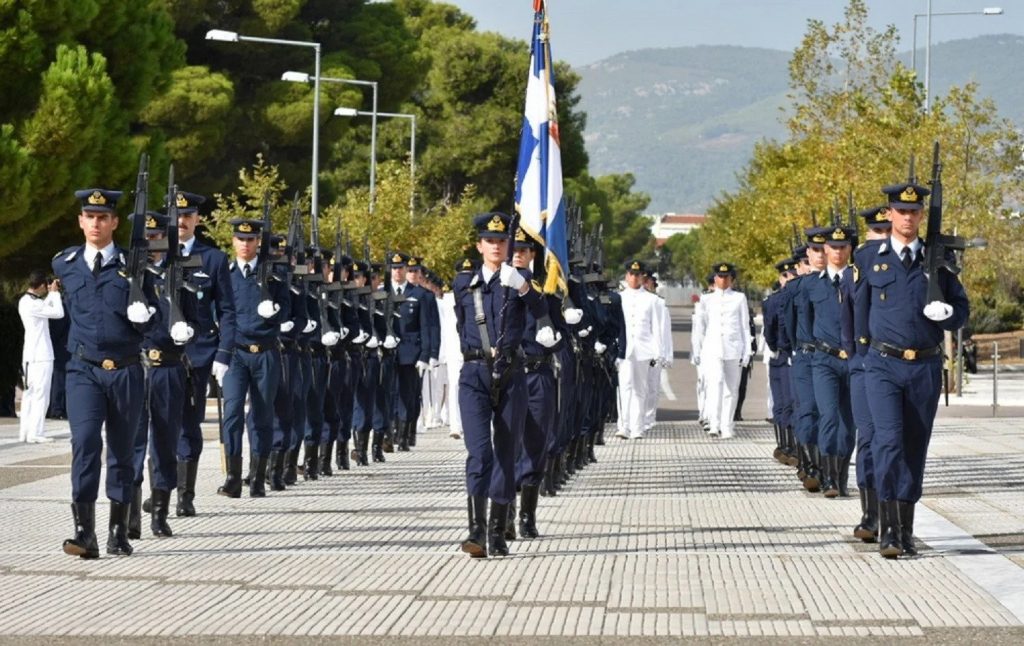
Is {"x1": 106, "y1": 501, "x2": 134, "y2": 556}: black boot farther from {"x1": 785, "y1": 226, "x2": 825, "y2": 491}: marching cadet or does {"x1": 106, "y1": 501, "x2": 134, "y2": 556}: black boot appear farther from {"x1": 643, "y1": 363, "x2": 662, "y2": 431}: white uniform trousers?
{"x1": 643, "y1": 363, "x2": 662, "y2": 431}: white uniform trousers

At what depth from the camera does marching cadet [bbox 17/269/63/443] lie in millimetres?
24109

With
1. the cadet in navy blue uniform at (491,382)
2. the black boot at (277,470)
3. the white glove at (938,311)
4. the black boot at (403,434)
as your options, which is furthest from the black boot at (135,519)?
the black boot at (403,434)

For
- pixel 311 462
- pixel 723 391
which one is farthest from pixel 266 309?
pixel 723 391

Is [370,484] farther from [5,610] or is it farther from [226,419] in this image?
[5,610]

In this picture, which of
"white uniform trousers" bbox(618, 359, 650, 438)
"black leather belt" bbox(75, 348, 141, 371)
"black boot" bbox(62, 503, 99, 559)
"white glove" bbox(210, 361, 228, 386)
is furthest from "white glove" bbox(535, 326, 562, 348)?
"white uniform trousers" bbox(618, 359, 650, 438)

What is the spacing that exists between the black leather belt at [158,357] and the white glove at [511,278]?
2.29 meters

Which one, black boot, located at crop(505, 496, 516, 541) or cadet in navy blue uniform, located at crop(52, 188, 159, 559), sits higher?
cadet in navy blue uniform, located at crop(52, 188, 159, 559)

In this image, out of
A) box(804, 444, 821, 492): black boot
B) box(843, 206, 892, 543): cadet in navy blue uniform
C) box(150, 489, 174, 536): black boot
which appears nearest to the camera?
box(843, 206, 892, 543): cadet in navy blue uniform

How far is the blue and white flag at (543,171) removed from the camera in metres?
15.1

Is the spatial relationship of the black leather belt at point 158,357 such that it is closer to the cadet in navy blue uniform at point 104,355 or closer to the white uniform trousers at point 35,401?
the cadet in navy blue uniform at point 104,355

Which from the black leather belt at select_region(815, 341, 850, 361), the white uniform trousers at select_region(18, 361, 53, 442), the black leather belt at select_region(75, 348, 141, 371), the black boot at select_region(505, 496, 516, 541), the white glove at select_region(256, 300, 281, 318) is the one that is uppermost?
the white glove at select_region(256, 300, 281, 318)

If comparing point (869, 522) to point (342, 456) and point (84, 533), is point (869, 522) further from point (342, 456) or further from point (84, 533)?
point (342, 456)

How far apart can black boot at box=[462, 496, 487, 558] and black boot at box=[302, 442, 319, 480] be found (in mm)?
6299

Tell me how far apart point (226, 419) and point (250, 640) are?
7226 millimetres
